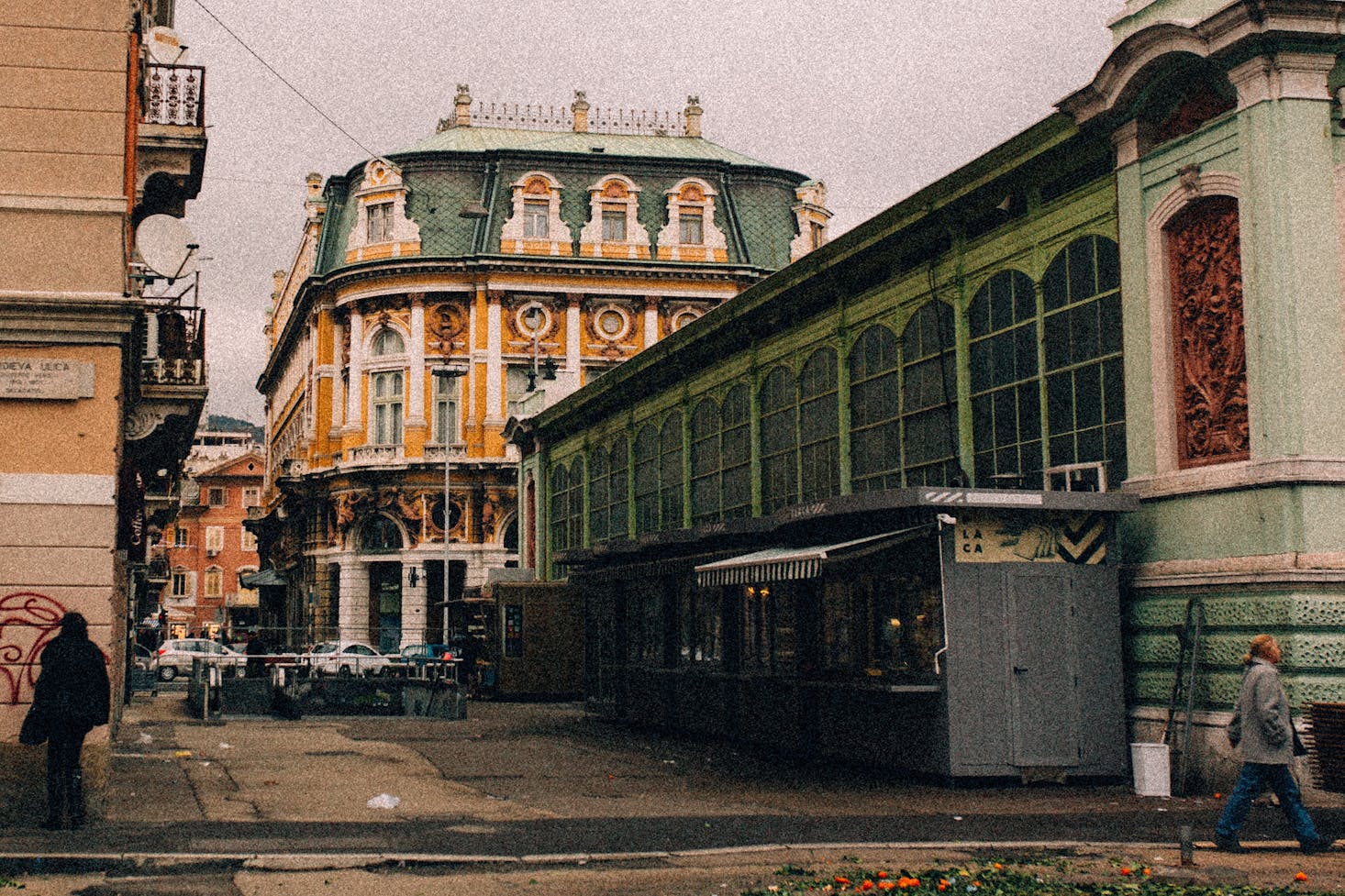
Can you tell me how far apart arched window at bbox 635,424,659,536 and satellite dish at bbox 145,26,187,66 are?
18.4 m

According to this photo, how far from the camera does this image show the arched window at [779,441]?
28.2m

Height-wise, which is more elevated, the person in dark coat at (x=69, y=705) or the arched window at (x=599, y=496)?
the arched window at (x=599, y=496)

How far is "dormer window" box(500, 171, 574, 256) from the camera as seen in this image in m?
63.6

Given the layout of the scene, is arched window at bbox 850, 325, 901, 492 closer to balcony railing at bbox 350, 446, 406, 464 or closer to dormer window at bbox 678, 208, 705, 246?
balcony railing at bbox 350, 446, 406, 464

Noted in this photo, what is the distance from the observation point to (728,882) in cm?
1103

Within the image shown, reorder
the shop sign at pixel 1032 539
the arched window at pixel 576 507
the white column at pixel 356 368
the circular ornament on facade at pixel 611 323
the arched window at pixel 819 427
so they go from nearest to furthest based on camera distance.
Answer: the shop sign at pixel 1032 539 → the arched window at pixel 819 427 → the arched window at pixel 576 507 → the white column at pixel 356 368 → the circular ornament on facade at pixel 611 323

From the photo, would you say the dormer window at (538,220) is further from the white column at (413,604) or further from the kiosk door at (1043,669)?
the kiosk door at (1043,669)

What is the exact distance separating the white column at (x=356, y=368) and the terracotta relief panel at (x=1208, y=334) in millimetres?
49370

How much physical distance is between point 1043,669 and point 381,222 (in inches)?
1972

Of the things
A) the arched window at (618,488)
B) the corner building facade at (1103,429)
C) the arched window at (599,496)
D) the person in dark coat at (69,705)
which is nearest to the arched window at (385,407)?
the arched window at (599,496)

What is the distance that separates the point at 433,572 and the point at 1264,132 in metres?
50.4

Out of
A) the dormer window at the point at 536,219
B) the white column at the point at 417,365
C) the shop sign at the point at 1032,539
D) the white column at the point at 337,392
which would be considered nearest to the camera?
the shop sign at the point at 1032,539

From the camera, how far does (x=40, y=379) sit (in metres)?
14.5

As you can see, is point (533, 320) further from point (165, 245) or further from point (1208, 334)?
point (1208, 334)
